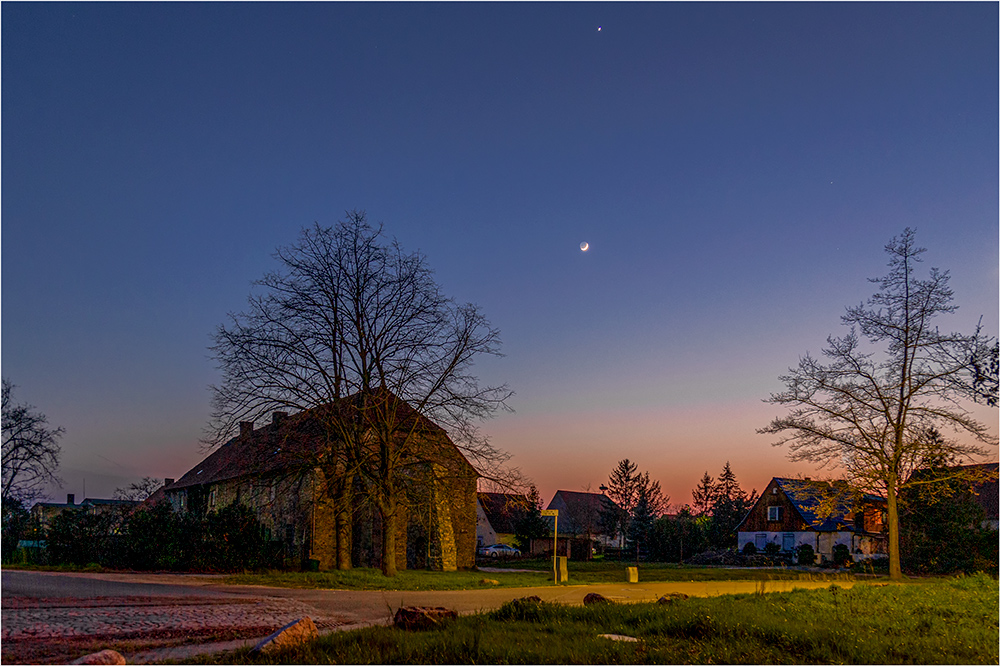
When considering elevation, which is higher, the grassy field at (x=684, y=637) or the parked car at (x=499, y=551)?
the grassy field at (x=684, y=637)

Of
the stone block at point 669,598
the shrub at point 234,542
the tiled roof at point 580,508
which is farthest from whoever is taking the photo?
the tiled roof at point 580,508

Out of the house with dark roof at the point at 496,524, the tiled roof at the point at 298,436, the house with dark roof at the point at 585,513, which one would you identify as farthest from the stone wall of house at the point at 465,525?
the house with dark roof at the point at 585,513

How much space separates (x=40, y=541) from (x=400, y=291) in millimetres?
17685

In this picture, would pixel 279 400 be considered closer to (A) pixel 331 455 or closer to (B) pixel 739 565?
(A) pixel 331 455

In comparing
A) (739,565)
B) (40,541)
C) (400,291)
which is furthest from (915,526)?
(40,541)

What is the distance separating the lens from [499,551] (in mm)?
57781

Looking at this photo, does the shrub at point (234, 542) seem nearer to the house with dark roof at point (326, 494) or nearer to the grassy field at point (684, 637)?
the house with dark roof at point (326, 494)

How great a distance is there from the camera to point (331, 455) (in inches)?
1145

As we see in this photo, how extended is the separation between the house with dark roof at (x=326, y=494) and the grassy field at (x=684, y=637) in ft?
53.2

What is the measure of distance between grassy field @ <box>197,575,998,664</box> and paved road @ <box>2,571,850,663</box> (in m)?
2.00

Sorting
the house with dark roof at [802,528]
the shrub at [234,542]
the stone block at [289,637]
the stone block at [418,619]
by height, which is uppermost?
the stone block at [289,637]

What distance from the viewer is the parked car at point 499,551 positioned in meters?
54.6

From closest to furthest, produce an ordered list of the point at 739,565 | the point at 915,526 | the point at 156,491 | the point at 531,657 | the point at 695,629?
the point at 531,657, the point at 695,629, the point at 915,526, the point at 739,565, the point at 156,491

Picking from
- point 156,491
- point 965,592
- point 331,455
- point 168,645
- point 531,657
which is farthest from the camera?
point 156,491
